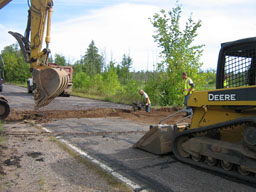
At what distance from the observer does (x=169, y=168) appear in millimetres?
4551

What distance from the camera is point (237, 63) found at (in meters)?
4.27

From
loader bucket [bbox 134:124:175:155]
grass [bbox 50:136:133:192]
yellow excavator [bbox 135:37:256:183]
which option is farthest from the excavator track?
grass [bbox 50:136:133:192]

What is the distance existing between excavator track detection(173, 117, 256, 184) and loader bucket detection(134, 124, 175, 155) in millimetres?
220

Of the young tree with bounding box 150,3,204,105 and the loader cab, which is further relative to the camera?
the young tree with bounding box 150,3,204,105

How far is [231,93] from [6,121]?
26.9 ft

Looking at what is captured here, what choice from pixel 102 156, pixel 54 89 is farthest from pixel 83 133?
pixel 102 156

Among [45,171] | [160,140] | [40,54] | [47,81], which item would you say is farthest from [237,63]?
[40,54]

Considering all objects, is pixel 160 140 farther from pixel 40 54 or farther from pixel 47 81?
pixel 40 54

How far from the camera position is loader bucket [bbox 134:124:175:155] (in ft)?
17.3

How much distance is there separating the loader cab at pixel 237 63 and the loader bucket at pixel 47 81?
Answer: 17.3ft

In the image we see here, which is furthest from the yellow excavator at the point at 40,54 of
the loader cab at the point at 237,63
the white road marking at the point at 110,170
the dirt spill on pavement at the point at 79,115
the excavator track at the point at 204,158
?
the loader cab at the point at 237,63

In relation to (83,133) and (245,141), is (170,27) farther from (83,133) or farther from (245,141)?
(245,141)

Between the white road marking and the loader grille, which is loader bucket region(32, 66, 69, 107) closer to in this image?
the white road marking

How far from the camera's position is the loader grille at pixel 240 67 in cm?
407
